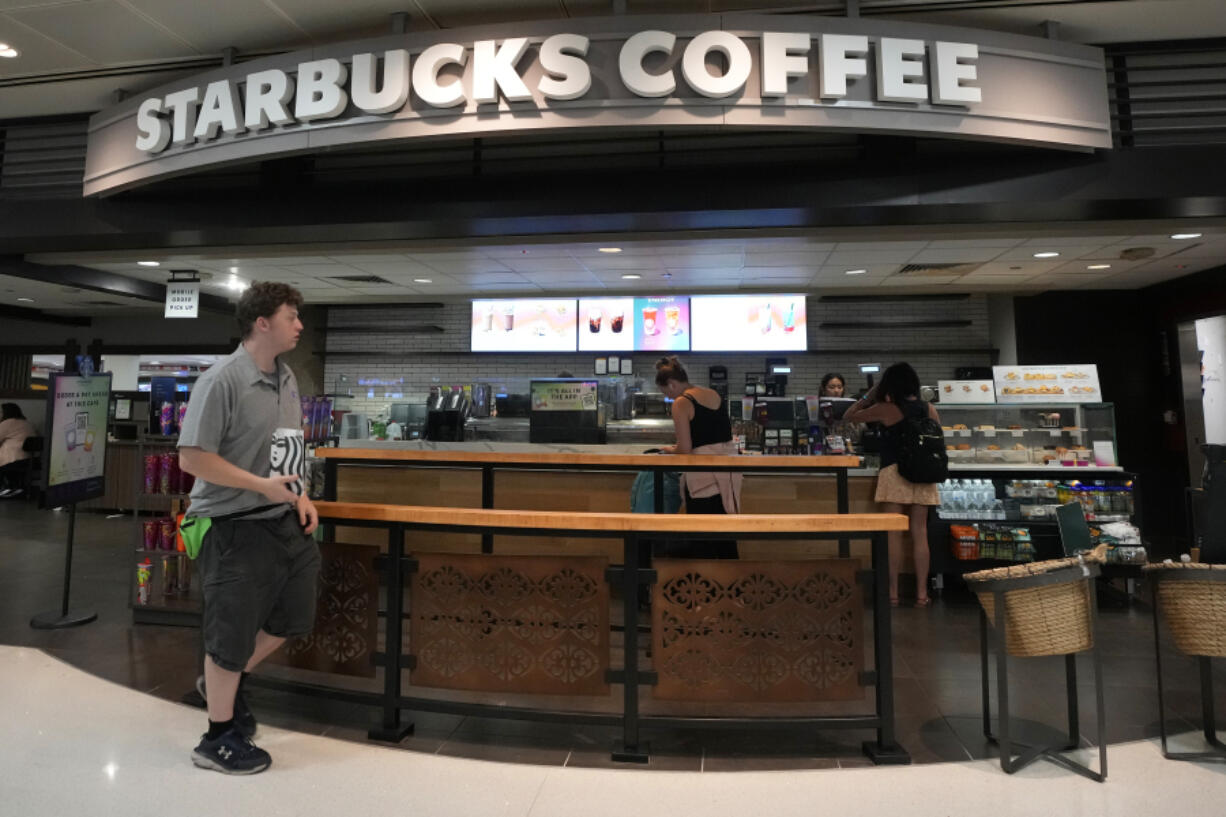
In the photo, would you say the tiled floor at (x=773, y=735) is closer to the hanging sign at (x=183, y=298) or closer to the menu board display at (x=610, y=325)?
the hanging sign at (x=183, y=298)

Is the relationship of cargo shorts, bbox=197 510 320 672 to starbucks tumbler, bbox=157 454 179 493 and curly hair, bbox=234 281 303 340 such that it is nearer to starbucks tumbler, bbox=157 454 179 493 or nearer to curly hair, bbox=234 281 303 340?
curly hair, bbox=234 281 303 340

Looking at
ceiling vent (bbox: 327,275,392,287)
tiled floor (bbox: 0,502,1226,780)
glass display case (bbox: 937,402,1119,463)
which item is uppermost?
ceiling vent (bbox: 327,275,392,287)

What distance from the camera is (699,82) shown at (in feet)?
11.1

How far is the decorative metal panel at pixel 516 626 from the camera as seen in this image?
7.83 ft

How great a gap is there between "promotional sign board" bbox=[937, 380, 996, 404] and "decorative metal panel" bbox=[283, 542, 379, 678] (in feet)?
15.1

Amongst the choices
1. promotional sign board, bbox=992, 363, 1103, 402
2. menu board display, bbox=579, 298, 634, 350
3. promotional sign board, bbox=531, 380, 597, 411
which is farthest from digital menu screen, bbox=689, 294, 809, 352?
promotional sign board, bbox=992, 363, 1103, 402

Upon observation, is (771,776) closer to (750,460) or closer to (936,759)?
(936,759)

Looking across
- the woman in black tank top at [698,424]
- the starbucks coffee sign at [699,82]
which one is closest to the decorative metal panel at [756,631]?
the woman in black tank top at [698,424]

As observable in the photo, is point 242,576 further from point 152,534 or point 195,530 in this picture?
point 152,534

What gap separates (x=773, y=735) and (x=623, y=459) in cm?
173

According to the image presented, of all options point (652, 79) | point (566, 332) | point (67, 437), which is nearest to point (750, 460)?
point (652, 79)

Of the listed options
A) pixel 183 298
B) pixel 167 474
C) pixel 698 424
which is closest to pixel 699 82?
pixel 698 424

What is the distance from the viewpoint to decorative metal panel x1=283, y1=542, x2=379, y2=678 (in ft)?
8.40

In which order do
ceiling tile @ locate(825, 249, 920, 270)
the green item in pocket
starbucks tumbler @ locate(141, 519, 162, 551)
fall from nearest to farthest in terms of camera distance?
1. the green item in pocket
2. starbucks tumbler @ locate(141, 519, 162, 551)
3. ceiling tile @ locate(825, 249, 920, 270)
